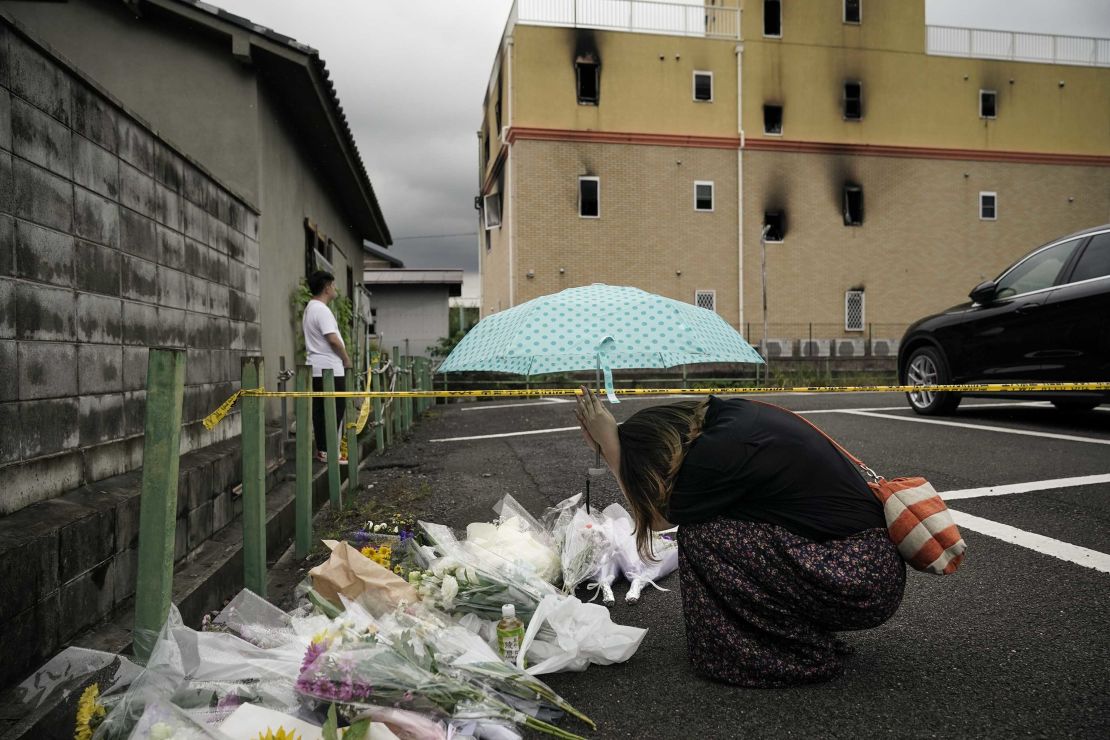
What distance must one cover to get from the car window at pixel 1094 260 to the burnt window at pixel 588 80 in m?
16.3

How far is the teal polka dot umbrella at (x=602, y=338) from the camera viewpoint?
2879 millimetres

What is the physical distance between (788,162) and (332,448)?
20.6 m

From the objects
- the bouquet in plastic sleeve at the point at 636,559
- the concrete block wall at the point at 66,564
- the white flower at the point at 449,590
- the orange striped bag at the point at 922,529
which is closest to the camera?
the concrete block wall at the point at 66,564

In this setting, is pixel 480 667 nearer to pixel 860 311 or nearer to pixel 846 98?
pixel 860 311

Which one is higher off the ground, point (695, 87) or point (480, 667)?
point (695, 87)

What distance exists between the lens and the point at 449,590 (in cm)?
286

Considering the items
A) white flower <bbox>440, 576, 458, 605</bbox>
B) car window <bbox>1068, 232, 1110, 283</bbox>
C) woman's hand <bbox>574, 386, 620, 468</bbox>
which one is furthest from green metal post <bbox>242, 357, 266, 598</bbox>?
car window <bbox>1068, 232, 1110, 283</bbox>

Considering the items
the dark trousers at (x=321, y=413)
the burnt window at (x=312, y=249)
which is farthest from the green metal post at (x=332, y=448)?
the burnt window at (x=312, y=249)

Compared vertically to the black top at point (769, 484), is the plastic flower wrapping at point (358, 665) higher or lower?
lower

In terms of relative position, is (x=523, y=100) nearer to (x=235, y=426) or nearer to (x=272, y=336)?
(x=272, y=336)

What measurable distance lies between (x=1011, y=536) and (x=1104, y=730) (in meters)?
2.11

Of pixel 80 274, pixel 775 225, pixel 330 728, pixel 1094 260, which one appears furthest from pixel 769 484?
pixel 775 225

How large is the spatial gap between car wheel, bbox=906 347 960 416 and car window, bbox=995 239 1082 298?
1002mm

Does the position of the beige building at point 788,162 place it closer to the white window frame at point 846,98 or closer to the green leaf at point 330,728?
the white window frame at point 846,98
